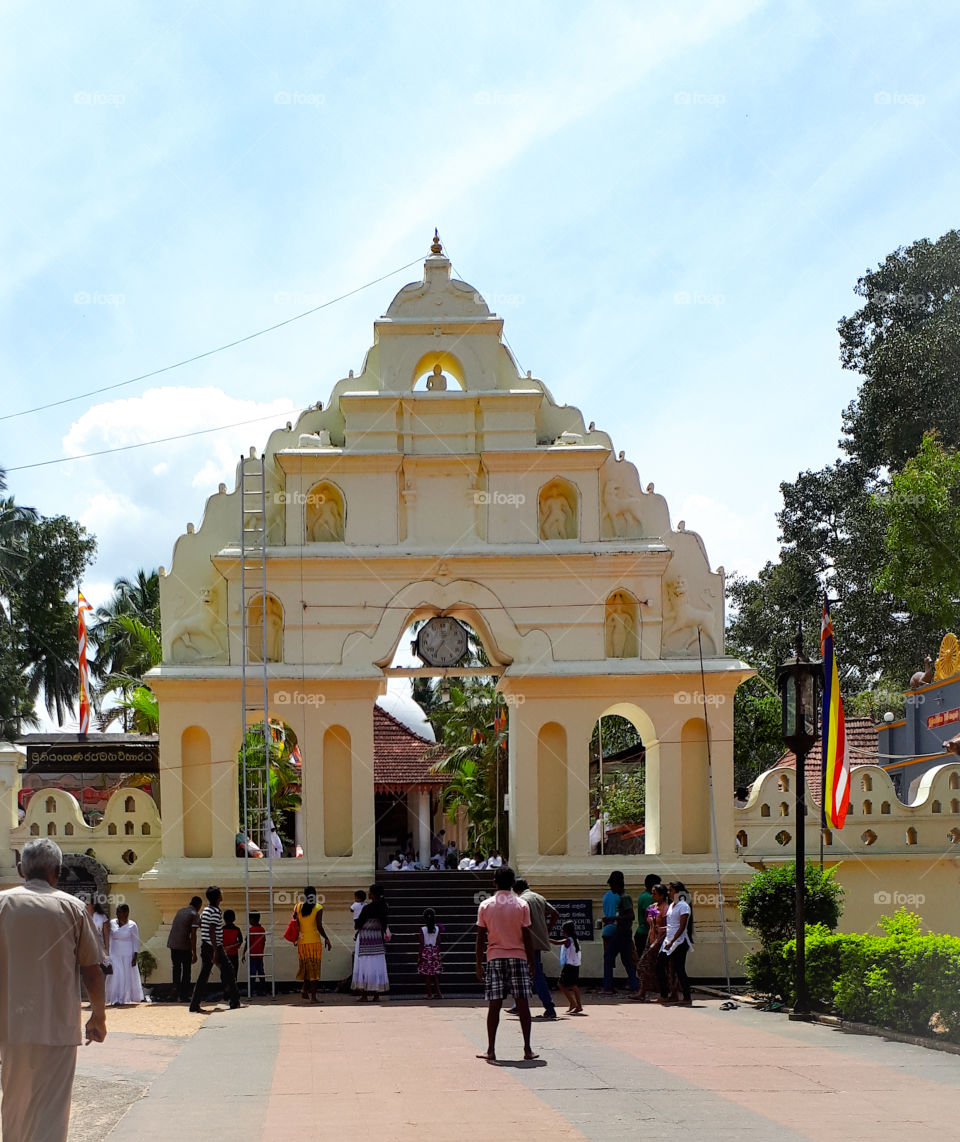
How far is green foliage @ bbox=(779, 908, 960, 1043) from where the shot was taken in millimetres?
13195

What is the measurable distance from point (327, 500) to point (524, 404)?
3215mm

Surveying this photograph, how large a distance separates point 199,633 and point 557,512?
5512 millimetres

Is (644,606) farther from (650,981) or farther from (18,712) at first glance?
(18,712)

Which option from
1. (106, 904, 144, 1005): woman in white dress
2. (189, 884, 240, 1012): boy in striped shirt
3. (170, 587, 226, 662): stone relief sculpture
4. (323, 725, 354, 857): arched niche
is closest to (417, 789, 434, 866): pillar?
(323, 725, 354, 857): arched niche

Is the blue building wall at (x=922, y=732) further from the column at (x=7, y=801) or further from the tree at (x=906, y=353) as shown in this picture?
the column at (x=7, y=801)

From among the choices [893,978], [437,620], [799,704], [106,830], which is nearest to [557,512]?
[437,620]

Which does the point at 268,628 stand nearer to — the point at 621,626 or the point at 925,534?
the point at 621,626

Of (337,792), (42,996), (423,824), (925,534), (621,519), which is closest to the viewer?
(42,996)

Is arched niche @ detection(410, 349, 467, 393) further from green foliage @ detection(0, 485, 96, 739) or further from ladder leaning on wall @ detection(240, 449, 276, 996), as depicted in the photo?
green foliage @ detection(0, 485, 96, 739)

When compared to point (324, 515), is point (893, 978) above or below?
below

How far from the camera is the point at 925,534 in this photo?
91.8 feet

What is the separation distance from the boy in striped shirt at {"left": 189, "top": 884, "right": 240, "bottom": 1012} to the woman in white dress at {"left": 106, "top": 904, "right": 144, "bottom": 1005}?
154 cm

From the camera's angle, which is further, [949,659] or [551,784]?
[949,659]

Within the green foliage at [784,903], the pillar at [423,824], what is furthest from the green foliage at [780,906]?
the pillar at [423,824]
